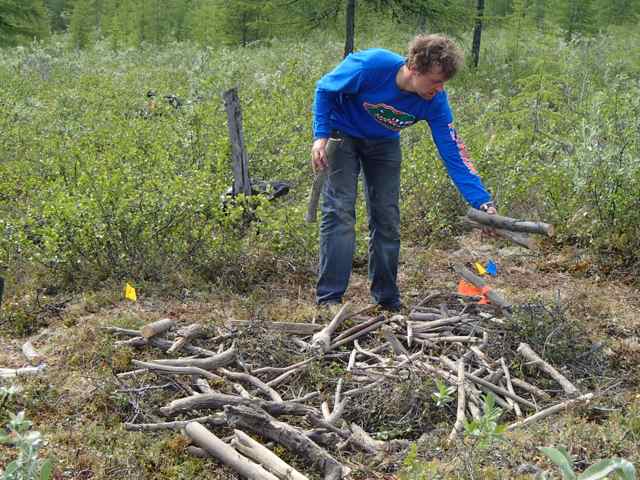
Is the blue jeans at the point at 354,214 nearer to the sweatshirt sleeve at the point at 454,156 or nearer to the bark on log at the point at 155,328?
the sweatshirt sleeve at the point at 454,156

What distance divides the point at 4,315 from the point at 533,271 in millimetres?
4158

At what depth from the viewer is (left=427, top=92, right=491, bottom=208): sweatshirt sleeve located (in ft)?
14.4

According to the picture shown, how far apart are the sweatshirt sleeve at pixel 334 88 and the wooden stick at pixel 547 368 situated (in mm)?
1758

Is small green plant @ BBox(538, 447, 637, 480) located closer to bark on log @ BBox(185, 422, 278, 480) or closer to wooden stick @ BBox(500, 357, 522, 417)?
bark on log @ BBox(185, 422, 278, 480)

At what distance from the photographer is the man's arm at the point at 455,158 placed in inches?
173

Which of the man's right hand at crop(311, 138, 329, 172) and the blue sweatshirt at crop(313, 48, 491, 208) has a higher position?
the blue sweatshirt at crop(313, 48, 491, 208)

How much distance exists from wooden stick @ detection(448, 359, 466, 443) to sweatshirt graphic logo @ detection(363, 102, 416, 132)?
1545 mm

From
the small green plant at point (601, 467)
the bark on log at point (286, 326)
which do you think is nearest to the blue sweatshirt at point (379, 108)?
the bark on log at point (286, 326)

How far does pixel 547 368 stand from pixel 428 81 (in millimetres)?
1768

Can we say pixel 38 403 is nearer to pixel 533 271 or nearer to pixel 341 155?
pixel 341 155

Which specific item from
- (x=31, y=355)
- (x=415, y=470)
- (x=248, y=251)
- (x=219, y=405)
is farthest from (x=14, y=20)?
(x=415, y=470)

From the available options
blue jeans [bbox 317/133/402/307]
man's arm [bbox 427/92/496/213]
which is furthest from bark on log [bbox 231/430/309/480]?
man's arm [bbox 427/92/496/213]

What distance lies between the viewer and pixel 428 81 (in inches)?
160

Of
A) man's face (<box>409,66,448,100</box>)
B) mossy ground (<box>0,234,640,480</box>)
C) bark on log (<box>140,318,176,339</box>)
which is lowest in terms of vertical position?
mossy ground (<box>0,234,640,480</box>)
